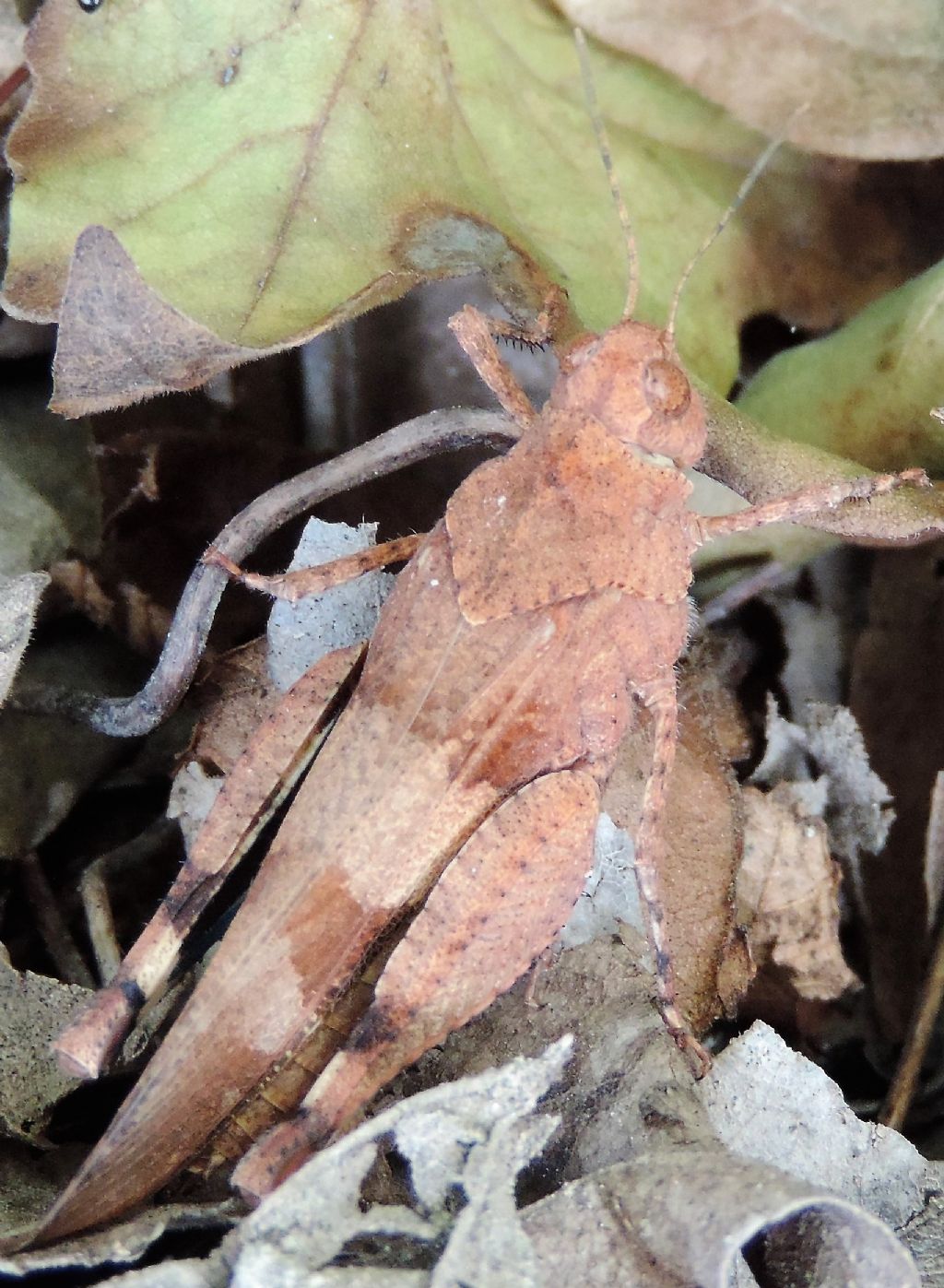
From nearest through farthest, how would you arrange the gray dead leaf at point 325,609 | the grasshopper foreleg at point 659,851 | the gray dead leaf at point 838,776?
the grasshopper foreleg at point 659,851
the gray dead leaf at point 325,609
the gray dead leaf at point 838,776

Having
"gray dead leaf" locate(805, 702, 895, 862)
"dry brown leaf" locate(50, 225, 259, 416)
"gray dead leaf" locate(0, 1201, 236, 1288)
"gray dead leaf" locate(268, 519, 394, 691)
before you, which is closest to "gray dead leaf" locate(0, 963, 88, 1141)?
"gray dead leaf" locate(0, 1201, 236, 1288)

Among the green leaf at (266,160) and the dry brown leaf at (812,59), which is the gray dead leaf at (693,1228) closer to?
the green leaf at (266,160)

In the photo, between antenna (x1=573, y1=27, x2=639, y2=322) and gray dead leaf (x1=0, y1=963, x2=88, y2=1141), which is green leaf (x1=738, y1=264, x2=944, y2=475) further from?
gray dead leaf (x1=0, y1=963, x2=88, y2=1141)

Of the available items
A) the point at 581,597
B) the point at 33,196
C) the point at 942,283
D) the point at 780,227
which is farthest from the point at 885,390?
the point at 33,196

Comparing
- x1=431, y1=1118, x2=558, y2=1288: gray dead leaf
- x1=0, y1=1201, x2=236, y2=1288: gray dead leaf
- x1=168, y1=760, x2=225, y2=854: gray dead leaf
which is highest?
x1=168, y1=760, x2=225, y2=854: gray dead leaf

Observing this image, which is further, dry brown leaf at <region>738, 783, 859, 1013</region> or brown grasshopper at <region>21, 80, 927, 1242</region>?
dry brown leaf at <region>738, 783, 859, 1013</region>

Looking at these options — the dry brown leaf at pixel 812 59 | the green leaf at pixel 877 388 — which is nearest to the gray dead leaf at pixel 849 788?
the green leaf at pixel 877 388
